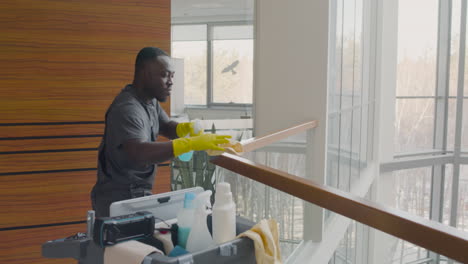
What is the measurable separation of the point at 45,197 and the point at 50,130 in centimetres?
36

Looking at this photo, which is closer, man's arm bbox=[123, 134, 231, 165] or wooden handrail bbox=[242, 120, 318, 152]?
man's arm bbox=[123, 134, 231, 165]

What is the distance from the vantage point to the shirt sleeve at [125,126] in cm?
174

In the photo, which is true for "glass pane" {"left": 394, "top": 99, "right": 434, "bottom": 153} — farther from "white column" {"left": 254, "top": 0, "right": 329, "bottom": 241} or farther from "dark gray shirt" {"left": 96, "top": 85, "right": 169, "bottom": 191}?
"dark gray shirt" {"left": 96, "top": 85, "right": 169, "bottom": 191}

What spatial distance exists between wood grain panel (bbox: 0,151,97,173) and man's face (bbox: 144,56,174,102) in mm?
819

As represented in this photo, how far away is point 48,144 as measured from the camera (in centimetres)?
249

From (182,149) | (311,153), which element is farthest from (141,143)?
(311,153)

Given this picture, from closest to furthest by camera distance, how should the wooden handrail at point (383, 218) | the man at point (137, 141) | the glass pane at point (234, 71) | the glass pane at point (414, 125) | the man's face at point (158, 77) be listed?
Result: the wooden handrail at point (383, 218) → the man at point (137, 141) → the man's face at point (158, 77) → the glass pane at point (234, 71) → the glass pane at point (414, 125)

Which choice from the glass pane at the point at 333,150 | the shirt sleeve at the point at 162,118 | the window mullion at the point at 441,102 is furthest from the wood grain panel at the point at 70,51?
the window mullion at the point at 441,102

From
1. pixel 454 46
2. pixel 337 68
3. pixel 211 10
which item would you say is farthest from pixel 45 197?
pixel 454 46

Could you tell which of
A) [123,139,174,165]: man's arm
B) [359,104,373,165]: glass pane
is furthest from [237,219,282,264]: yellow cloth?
[359,104,373,165]: glass pane

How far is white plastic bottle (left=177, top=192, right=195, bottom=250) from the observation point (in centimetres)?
110

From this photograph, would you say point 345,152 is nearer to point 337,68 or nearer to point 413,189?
point 337,68

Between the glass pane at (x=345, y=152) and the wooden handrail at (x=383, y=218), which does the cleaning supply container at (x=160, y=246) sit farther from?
the glass pane at (x=345, y=152)

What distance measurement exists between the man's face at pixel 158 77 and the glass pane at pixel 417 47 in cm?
498
